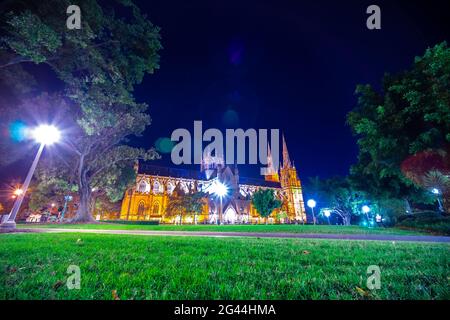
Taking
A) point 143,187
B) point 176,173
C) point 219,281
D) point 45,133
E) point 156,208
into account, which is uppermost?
point 176,173

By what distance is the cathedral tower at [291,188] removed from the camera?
300 ft

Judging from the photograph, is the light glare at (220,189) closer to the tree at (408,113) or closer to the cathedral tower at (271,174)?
the cathedral tower at (271,174)

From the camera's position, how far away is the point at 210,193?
243 ft

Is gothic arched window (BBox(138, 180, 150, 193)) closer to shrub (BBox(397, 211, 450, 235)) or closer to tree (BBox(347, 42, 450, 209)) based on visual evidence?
tree (BBox(347, 42, 450, 209))

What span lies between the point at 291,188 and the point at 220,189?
43.6m

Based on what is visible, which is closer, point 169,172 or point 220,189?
point 220,189

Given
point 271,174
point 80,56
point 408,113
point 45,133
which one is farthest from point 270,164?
point 80,56

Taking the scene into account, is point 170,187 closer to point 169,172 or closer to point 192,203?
point 169,172

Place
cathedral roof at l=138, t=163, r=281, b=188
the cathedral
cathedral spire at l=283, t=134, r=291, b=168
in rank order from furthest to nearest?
cathedral spire at l=283, t=134, r=291, b=168
cathedral roof at l=138, t=163, r=281, b=188
the cathedral

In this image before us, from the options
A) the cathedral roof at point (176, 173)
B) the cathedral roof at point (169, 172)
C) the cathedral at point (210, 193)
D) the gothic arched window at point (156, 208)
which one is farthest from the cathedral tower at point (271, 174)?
the gothic arched window at point (156, 208)

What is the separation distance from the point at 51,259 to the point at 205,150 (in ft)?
296

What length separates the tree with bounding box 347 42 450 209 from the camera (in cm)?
1148

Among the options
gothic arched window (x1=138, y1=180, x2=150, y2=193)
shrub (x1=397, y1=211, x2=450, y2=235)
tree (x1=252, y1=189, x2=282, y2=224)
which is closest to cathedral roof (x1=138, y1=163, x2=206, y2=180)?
gothic arched window (x1=138, y1=180, x2=150, y2=193)

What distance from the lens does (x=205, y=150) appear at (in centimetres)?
9400
